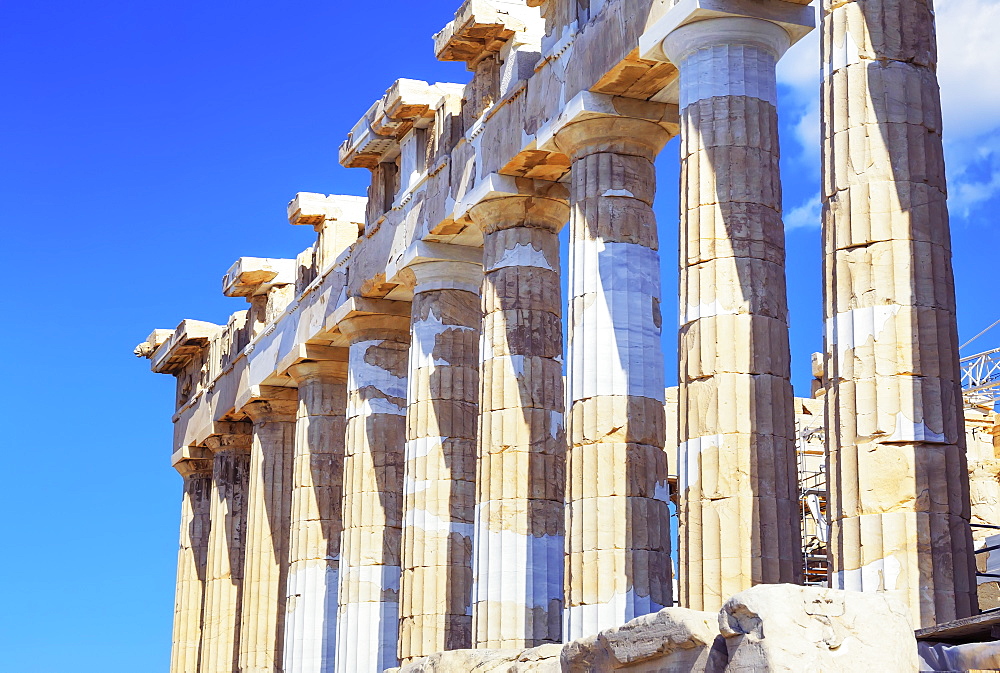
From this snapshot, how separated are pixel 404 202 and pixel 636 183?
7.17 m

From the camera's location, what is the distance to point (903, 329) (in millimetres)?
15047

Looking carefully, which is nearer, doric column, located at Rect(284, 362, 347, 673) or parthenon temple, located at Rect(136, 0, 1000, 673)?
parthenon temple, located at Rect(136, 0, 1000, 673)

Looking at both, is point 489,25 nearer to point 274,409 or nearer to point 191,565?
point 274,409

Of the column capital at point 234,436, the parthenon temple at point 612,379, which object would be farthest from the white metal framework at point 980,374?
the column capital at point 234,436

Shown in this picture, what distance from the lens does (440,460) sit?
25.9m

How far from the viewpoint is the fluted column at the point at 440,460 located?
24.9 metres

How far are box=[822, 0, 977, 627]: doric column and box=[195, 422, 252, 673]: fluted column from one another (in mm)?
24170

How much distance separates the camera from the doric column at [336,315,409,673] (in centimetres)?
2794

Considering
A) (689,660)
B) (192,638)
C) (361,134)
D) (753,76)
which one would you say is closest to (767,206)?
(753,76)

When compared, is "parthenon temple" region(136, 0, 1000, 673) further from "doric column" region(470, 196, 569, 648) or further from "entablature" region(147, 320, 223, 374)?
"entablature" region(147, 320, 223, 374)

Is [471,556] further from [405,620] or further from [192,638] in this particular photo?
[192,638]

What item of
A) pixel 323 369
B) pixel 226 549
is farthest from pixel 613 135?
pixel 226 549

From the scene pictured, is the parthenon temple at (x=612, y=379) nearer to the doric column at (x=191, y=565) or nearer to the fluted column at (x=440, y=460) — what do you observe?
the fluted column at (x=440, y=460)

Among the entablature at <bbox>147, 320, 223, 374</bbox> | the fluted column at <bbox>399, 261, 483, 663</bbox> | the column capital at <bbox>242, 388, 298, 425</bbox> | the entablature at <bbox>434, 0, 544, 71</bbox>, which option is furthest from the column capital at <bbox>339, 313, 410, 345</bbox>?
the entablature at <bbox>147, 320, 223, 374</bbox>
